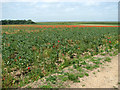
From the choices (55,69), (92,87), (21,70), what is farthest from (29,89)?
(92,87)

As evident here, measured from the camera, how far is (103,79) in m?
4.99

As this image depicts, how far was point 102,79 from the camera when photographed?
16.4 feet

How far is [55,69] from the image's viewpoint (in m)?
5.95

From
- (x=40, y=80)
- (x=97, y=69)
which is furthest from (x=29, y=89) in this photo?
(x=97, y=69)

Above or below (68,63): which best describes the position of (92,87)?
below

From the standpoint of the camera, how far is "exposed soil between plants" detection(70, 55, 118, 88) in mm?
4520

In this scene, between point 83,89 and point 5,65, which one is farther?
point 5,65

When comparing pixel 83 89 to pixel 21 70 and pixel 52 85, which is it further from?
pixel 21 70

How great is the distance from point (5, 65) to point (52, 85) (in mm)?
3230

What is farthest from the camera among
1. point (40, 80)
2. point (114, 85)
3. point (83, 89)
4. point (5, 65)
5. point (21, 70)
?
point (5, 65)

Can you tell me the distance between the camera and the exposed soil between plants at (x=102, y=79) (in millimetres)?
4520

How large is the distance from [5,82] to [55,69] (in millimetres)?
2434

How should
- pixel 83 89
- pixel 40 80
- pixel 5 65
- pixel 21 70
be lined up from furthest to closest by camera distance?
pixel 5 65, pixel 21 70, pixel 40 80, pixel 83 89

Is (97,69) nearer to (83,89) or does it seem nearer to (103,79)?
(103,79)
